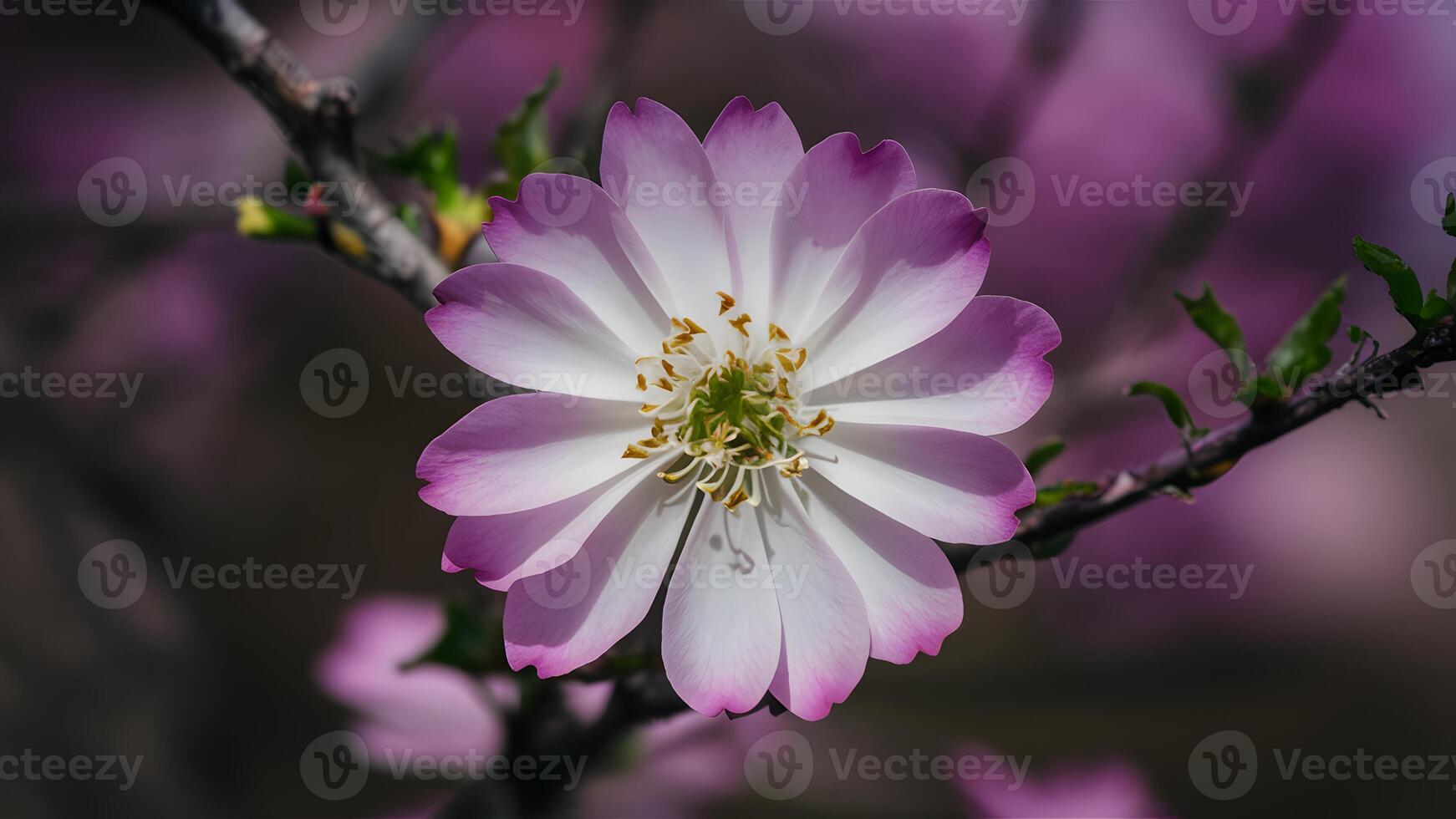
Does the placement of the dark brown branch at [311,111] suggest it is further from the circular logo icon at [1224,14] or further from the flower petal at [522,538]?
the circular logo icon at [1224,14]

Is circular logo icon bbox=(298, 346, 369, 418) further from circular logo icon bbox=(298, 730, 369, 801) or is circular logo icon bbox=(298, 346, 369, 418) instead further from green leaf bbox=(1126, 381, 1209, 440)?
green leaf bbox=(1126, 381, 1209, 440)

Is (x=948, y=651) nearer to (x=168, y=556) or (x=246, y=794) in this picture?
(x=246, y=794)

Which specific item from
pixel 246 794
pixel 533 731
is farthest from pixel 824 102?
pixel 246 794

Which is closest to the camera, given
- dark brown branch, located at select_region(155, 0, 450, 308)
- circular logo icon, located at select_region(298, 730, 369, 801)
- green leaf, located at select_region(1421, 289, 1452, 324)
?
green leaf, located at select_region(1421, 289, 1452, 324)

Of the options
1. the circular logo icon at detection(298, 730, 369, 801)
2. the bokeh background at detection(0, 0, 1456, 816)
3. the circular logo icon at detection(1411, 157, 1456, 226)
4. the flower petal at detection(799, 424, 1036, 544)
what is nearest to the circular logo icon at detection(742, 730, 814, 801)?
the bokeh background at detection(0, 0, 1456, 816)

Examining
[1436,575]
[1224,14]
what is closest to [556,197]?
[1224,14]

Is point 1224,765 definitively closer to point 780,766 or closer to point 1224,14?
point 780,766
